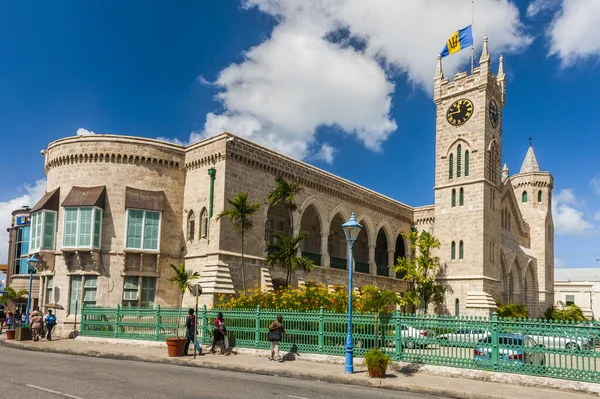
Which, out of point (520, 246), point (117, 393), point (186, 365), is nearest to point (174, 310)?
point (186, 365)

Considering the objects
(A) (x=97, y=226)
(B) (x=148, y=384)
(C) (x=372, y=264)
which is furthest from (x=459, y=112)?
(B) (x=148, y=384)

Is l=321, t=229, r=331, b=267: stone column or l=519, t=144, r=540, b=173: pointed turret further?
l=519, t=144, r=540, b=173: pointed turret

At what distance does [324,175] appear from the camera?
2998cm

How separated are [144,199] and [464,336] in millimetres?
16476

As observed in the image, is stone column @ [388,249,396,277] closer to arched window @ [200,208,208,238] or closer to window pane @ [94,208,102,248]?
arched window @ [200,208,208,238]

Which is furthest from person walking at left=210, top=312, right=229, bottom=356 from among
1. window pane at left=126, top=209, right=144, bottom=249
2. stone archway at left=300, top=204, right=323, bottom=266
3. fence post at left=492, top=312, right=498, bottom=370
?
stone archway at left=300, top=204, right=323, bottom=266

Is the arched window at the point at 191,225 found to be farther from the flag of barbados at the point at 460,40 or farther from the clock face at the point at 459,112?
the flag of barbados at the point at 460,40

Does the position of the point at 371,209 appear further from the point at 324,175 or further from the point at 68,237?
the point at 68,237

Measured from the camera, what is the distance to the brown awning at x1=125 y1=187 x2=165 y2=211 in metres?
24.3

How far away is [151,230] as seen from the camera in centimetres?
2464

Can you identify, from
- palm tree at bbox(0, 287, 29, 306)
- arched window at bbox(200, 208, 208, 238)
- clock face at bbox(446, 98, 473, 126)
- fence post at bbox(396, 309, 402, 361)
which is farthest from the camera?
palm tree at bbox(0, 287, 29, 306)

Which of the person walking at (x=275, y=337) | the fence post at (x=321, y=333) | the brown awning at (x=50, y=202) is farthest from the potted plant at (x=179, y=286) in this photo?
the brown awning at (x=50, y=202)

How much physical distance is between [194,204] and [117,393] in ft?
53.5

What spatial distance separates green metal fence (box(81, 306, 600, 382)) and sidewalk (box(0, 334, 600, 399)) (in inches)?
11.5
